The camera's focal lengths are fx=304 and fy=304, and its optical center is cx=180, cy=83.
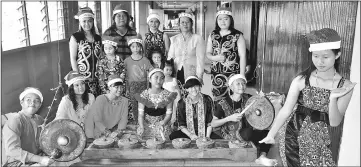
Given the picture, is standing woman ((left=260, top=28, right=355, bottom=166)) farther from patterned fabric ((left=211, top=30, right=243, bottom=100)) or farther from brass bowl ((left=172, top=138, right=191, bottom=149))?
patterned fabric ((left=211, top=30, right=243, bottom=100))

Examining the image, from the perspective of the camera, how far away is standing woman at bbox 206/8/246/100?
2.34 m

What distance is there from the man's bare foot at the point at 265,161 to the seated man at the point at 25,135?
1.37m

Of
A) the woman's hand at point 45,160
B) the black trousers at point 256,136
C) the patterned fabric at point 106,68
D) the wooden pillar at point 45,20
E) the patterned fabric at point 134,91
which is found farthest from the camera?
the wooden pillar at point 45,20

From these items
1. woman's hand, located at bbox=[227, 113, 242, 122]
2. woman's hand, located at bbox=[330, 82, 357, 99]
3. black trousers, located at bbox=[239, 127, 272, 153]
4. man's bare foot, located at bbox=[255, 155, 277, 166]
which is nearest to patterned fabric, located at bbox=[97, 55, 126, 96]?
woman's hand, located at bbox=[227, 113, 242, 122]

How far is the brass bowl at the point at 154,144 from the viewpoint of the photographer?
215 cm

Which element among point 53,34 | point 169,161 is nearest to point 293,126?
point 169,161

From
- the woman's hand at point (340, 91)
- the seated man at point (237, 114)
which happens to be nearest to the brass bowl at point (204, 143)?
the seated man at point (237, 114)

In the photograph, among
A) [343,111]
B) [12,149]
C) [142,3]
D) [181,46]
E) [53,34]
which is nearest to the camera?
[343,111]

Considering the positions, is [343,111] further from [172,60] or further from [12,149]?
[12,149]

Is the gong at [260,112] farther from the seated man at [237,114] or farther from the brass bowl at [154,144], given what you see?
the brass bowl at [154,144]

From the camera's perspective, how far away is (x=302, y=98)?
170 cm

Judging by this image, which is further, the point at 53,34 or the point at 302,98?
the point at 53,34

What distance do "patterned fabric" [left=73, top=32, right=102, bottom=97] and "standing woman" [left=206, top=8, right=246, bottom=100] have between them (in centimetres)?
97

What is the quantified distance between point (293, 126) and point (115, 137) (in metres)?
1.28
